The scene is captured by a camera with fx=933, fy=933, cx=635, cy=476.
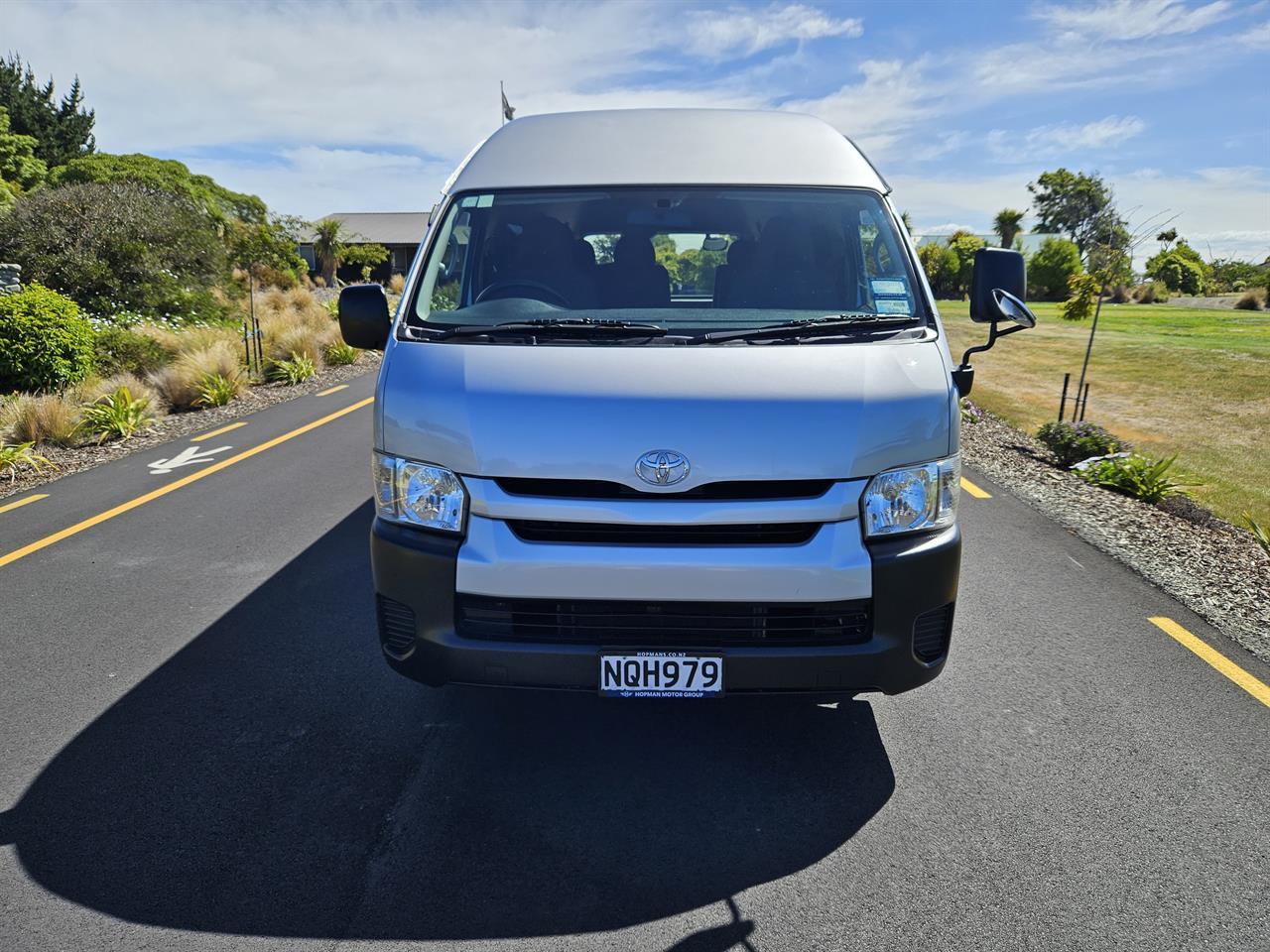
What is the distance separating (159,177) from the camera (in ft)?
132

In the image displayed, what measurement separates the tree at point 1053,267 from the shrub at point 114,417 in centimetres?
4713

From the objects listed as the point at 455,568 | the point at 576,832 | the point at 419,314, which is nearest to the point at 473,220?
the point at 419,314

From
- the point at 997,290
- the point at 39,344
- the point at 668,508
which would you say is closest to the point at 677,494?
the point at 668,508

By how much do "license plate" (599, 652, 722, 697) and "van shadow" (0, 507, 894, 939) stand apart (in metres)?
0.47

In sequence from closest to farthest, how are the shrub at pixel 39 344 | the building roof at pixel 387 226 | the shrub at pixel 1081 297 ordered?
the shrub at pixel 39 344 < the shrub at pixel 1081 297 < the building roof at pixel 387 226

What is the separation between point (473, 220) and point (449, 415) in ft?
5.19

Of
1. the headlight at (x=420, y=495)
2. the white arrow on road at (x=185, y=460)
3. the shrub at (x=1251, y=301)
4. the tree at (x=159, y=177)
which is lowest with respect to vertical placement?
the shrub at (x=1251, y=301)

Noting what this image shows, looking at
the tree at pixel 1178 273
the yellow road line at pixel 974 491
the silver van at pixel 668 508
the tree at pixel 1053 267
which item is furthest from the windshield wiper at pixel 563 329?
the tree at pixel 1178 273

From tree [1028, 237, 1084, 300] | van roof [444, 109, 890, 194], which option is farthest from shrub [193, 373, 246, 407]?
tree [1028, 237, 1084, 300]

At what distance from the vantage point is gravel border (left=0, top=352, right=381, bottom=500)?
28.4 ft

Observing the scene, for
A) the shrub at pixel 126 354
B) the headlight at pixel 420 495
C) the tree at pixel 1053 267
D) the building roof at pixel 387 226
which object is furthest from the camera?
the building roof at pixel 387 226

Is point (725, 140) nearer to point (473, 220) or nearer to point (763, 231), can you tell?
point (763, 231)

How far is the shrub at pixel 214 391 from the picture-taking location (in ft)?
41.8

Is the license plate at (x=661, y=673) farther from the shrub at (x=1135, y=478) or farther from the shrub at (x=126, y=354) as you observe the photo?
the shrub at (x=126, y=354)
